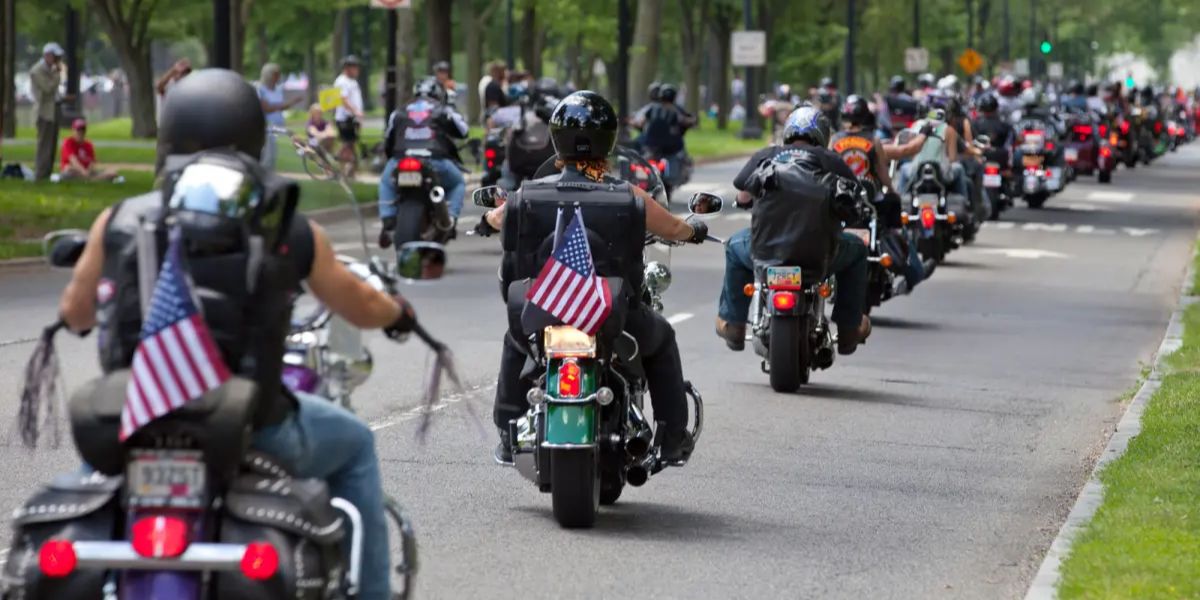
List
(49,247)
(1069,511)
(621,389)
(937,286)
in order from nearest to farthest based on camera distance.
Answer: (49,247) → (621,389) → (1069,511) → (937,286)

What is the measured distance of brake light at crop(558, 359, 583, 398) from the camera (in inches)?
347

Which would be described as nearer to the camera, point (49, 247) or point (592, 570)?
point (49, 247)

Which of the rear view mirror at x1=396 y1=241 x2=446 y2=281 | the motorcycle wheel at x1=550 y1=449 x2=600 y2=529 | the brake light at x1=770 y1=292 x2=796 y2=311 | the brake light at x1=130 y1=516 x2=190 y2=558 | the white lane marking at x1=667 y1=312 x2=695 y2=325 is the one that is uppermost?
the rear view mirror at x1=396 y1=241 x2=446 y2=281

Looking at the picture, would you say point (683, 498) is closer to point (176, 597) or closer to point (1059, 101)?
point (176, 597)

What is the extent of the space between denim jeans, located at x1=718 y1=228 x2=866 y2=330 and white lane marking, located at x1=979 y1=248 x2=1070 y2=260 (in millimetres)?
12998

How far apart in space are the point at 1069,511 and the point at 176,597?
551 cm

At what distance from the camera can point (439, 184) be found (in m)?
23.4

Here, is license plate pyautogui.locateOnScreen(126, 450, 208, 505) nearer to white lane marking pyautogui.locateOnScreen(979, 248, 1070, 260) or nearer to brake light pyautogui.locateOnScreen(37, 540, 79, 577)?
brake light pyautogui.locateOnScreen(37, 540, 79, 577)

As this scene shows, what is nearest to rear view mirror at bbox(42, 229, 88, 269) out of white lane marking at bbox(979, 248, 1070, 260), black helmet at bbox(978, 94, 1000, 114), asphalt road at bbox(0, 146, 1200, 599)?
asphalt road at bbox(0, 146, 1200, 599)

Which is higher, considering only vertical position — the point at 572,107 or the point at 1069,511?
the point at 572,107

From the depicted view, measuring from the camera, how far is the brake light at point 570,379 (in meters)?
8.82

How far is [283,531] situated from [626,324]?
4.13 m

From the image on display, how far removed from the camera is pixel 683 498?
10.1m

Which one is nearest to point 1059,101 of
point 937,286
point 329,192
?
point 329,192
